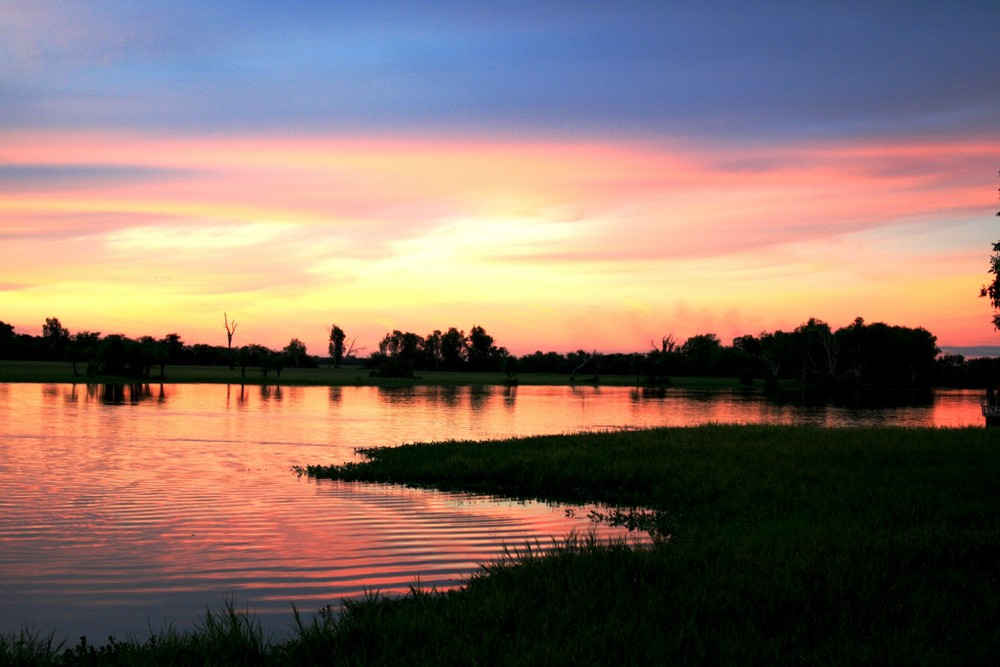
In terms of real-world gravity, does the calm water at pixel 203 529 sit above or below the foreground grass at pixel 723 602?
below

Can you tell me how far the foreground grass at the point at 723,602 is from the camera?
8.41 meters

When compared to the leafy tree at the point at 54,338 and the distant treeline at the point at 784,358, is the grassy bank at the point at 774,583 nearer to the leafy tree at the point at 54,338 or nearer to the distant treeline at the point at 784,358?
the distant treeline at the point at 784,358

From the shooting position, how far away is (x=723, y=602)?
392 inches

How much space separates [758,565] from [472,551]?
19.0 feet

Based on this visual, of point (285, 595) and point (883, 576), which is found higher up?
point (883, 576)

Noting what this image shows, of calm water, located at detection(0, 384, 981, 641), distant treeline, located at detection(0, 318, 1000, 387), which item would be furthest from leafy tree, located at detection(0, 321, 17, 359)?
calm water, located at detection(0, 384, 981, 641)

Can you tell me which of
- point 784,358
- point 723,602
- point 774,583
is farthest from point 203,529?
point 784,358

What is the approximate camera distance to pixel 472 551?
1526 cm

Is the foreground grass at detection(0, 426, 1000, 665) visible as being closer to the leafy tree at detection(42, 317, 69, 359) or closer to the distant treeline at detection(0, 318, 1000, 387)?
the distant treeline at detection(0, 318, 1000, 387)

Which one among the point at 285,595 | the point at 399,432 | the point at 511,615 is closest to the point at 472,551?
the point at 285,595

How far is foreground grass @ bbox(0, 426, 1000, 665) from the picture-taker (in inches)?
331

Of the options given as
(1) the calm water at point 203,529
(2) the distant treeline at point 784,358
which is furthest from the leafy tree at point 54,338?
(1) the calm water at point 203,529

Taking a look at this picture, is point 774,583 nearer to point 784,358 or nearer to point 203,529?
point 203,529

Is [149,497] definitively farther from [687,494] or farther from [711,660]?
[711,660]
